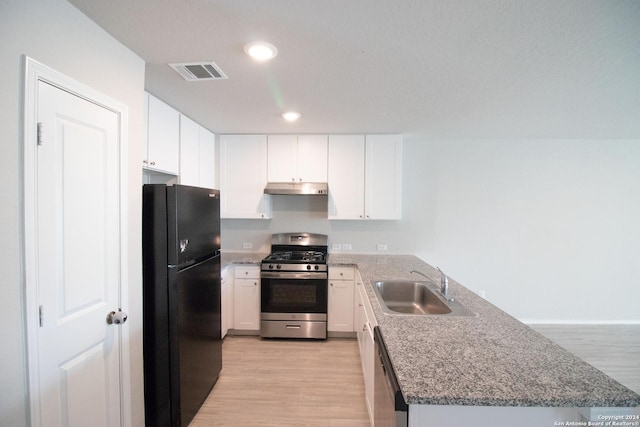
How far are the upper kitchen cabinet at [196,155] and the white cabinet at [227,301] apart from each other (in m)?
1.07

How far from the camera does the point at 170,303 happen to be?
161 centimetres

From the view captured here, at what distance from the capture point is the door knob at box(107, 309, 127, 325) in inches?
51.5

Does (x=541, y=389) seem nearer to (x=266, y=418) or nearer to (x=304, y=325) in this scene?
(x=266, y=418)

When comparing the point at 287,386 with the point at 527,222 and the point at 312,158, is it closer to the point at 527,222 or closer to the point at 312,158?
the point at 312,158

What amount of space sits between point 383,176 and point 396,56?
171 cm

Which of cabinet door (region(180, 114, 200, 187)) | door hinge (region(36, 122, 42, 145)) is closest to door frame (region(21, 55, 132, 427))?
door hinge (region(36, 122, 42, 145))

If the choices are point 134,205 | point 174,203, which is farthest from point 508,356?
point 134,205

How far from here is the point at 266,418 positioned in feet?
6.08

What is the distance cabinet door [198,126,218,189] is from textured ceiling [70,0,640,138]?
420 millimetres

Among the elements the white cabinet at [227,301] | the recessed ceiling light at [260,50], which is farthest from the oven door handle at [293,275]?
the recessed ceiling light at [260,50]

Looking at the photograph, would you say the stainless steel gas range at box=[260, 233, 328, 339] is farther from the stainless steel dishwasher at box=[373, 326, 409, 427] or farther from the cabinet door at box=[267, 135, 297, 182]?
the stainless steel dishwasher at box=[373, 326, 409, 427]

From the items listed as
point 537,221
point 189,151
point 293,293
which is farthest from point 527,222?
point 189,151

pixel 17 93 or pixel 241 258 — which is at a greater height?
pixel 17 93

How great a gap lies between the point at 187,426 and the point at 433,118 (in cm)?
336
